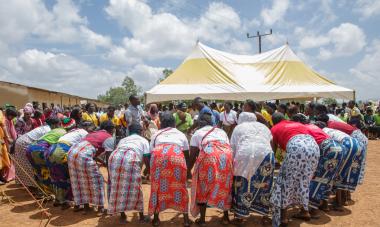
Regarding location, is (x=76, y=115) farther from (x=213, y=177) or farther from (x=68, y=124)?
(x=213, y=177)

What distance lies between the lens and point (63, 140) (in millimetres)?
5547

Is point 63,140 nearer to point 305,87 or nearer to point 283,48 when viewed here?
point 305,87

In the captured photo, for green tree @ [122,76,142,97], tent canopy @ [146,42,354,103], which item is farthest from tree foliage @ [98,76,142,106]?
tent canopy @ [146,42,354,103]

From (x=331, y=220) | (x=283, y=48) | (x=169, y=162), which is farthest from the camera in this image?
(x=283, y=48)

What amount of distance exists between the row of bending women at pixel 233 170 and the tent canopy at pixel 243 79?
13.6 ft

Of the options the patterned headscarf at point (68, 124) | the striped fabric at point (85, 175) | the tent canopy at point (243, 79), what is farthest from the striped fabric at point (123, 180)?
the tent canopy at point (243, 79)

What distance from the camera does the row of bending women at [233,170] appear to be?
448 centimetres

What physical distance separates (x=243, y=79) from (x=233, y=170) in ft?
17.4

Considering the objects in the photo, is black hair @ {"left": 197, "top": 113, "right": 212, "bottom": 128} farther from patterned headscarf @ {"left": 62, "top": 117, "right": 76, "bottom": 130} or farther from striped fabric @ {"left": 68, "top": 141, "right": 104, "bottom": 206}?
patterned headscarf @ {"left": 62, "top": 117, "right": 76, "bottom": 130}

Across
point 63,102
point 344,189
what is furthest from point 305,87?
point 63,102

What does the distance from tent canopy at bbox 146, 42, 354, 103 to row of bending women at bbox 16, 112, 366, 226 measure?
4.15m

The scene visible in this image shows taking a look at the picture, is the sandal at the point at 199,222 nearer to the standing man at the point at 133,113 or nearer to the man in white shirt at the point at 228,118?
the standing man at the point at 133,113

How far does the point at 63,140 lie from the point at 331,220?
443 centimetres

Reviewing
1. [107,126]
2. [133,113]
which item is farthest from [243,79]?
[107,126]
